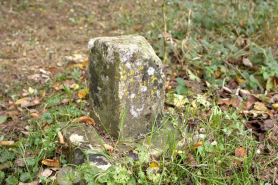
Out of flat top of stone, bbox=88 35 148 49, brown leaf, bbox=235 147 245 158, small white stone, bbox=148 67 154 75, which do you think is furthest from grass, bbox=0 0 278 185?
flat top of stone, bbox=88 35 148 49

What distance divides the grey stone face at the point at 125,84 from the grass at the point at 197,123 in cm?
21

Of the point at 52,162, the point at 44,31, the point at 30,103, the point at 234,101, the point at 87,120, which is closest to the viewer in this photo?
the point at 52,162

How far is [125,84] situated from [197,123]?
941 millimetres

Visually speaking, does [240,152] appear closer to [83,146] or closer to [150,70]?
[150,70]

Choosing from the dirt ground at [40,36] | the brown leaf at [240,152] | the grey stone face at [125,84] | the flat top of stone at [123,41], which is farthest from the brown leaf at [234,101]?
the dirt ground at [40,36]

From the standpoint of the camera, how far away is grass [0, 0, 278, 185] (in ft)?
6.70

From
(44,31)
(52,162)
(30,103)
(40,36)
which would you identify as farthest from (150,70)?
(44,31)

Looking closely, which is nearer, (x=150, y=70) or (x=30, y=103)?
(x=150, y=70)

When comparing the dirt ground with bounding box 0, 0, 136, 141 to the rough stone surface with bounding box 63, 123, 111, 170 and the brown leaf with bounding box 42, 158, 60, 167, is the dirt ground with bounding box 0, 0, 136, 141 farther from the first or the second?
the rough stone surface with bounding box 63, 123, 111, 170

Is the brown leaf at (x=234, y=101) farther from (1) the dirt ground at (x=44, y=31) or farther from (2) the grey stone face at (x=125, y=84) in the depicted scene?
(1) the dirt ground at (x=44, y=31)

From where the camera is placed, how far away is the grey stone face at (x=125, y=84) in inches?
83.5

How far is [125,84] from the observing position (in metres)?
2.14

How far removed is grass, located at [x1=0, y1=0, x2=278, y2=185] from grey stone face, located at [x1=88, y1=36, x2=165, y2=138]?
21cm

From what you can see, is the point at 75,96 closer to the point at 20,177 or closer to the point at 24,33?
the point at 20,177
